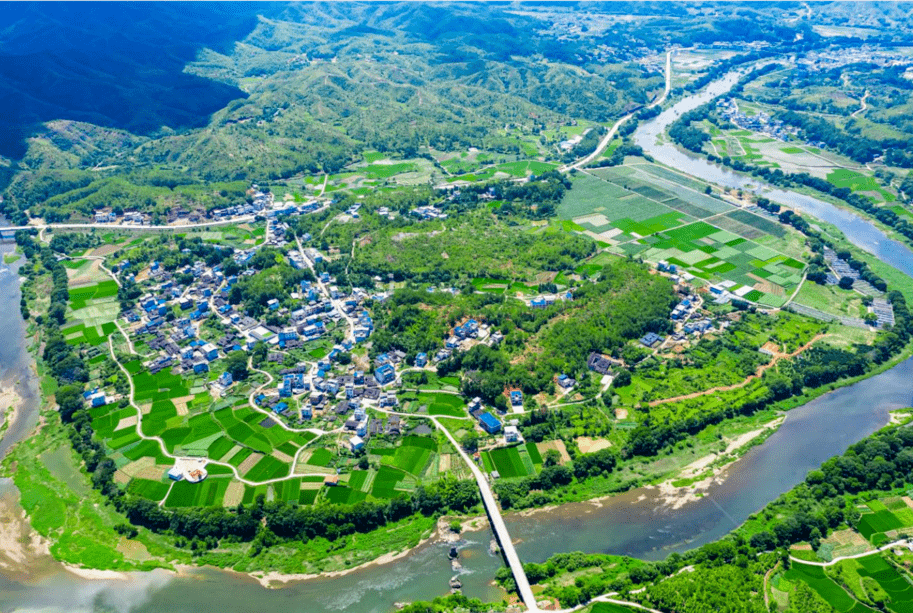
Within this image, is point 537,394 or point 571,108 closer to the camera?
point 537,394

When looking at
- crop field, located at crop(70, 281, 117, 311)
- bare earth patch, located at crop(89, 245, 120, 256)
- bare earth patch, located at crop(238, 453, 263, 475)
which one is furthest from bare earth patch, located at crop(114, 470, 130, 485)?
bare earth patch, located at crop(89, 245, 120, 256)

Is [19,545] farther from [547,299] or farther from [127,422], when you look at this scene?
[547,299]

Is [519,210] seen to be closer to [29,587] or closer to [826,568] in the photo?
[826,568]

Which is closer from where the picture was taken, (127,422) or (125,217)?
(127,422)

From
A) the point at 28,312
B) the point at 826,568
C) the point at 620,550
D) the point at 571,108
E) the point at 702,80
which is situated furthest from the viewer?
the point at 702,80

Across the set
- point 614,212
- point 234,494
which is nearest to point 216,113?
point 614,212

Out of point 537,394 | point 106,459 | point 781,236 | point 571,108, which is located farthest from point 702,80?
point 106,459

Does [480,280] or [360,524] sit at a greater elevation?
[480,280]
